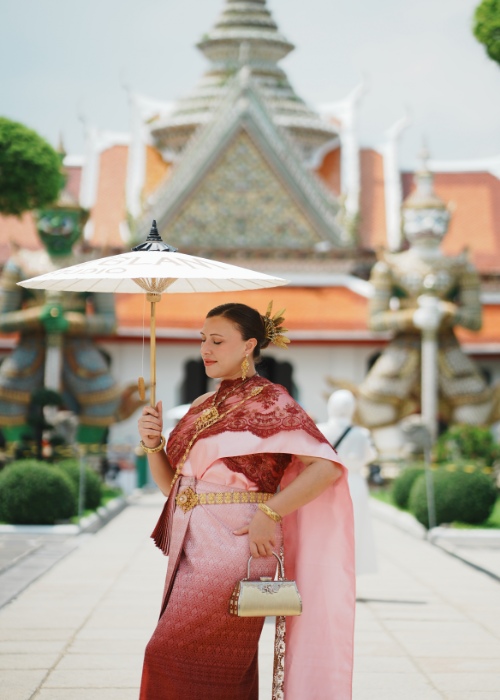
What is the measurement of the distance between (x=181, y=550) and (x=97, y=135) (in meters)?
25.1

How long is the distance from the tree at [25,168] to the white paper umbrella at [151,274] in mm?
7913

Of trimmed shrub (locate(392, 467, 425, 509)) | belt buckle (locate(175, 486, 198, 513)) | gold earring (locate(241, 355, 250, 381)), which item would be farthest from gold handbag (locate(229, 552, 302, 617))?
trimmed shrub (locate(392, 467, 425, 509))

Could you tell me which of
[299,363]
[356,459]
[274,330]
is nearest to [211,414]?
[274,330]

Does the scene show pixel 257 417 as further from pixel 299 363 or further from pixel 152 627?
pixel 299 363

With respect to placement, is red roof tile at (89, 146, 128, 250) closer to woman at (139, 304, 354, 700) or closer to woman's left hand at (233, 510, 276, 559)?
woman at (139, 304, 354, 700)

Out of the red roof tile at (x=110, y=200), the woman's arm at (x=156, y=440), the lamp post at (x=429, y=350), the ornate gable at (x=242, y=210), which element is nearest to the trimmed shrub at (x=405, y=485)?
the lamp post at (x=429, y=350)

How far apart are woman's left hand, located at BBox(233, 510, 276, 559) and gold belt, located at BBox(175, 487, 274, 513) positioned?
0.33 feet

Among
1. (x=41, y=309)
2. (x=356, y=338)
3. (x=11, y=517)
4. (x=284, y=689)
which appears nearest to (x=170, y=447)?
(x=284, y=689)

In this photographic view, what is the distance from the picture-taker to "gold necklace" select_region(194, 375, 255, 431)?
4492 mm

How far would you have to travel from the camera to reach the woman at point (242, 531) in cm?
428

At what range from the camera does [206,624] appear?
168 inches

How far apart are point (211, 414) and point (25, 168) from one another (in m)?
8.71

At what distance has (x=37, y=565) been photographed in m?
10.1

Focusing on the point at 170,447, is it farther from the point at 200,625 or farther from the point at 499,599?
the point at 499,599
